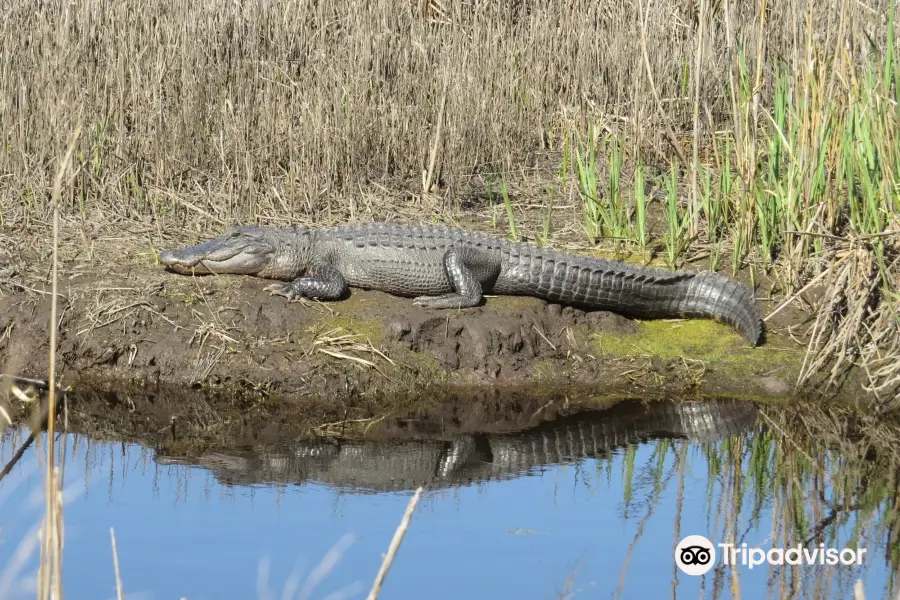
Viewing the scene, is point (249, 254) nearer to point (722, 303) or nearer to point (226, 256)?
point (226, 256)

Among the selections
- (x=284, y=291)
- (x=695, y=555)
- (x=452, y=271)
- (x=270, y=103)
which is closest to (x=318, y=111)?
(x=270, y=103)

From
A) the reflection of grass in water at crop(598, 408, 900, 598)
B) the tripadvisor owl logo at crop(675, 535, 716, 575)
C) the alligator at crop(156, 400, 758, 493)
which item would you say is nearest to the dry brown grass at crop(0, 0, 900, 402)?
the alligator at crop(156, 400, 758, 493)

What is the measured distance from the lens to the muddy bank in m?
6.02

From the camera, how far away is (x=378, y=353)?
609 centimetres

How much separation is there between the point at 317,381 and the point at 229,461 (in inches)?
40.0

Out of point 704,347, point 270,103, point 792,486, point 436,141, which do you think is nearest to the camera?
point 792,486

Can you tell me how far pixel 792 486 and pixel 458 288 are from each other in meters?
2.48

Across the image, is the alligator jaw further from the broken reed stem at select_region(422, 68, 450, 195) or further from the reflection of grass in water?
the reflection of grass in water

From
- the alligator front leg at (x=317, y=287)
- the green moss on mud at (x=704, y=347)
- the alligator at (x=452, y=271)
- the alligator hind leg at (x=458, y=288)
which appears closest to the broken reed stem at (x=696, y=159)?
the alligator at (x=452, y=271)

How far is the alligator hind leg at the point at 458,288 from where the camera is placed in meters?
6.52

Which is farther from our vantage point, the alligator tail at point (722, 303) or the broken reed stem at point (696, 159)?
the broken reed stem at point (696, 159)

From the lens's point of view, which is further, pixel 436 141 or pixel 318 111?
pixel 436 141

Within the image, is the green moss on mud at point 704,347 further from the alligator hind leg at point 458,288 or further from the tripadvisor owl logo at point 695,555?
the tripadvisor owl logo at point 695,555

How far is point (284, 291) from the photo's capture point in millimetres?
6590
